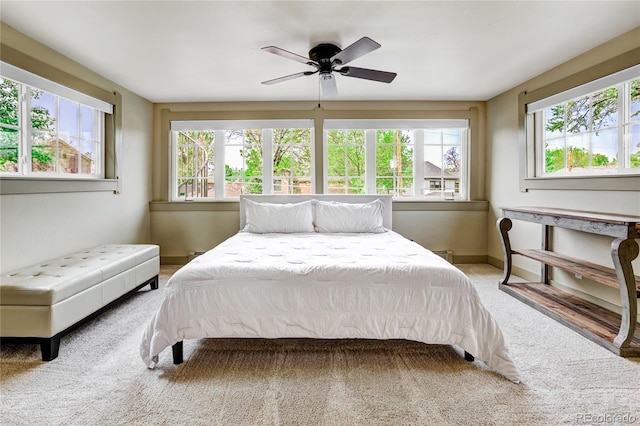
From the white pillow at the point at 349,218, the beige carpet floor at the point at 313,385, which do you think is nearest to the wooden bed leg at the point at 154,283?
the beige carpet floor at the point at 313,385

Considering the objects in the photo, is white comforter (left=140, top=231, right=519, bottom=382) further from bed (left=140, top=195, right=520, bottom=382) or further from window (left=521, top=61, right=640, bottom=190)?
window (left=521, top=61, right=640, bottom=190)

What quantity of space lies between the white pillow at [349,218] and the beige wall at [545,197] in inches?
69.5

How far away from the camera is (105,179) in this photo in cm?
366

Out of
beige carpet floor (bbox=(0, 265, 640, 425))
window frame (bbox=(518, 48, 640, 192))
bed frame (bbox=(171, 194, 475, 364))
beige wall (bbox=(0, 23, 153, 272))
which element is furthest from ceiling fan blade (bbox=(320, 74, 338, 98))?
beige wall (bbox=(0, 23, 153, 272))

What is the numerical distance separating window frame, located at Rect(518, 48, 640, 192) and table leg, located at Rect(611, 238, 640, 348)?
80 centimetres

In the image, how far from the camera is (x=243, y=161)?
189 inches

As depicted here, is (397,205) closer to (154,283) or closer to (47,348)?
(154,283)

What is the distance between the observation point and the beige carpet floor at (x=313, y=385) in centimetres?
156

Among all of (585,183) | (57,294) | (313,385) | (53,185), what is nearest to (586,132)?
(585,183)

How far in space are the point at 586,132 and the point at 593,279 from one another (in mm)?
1564

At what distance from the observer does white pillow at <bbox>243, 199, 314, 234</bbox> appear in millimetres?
3709

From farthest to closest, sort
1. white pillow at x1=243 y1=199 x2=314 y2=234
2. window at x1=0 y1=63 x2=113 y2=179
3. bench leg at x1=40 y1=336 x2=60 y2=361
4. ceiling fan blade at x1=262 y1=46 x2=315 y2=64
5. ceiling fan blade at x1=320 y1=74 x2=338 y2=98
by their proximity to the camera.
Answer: white pillow at x1=243 y1=199 x2=314 y2=234, ceiling fan blade at x1=320 y1=74 x2=338 y2=98, window at x1=0 y1=63 x2=113 y2=179, ceiling fan blade at x1=262 y1=46 x2=315 y2=64, bench leg at x1=40 y1=336 x2=60 y2=361

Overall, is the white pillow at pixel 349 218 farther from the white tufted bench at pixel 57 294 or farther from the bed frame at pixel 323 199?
the white tufted bench at pixel 57 294

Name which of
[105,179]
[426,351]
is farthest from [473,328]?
[105,179]
